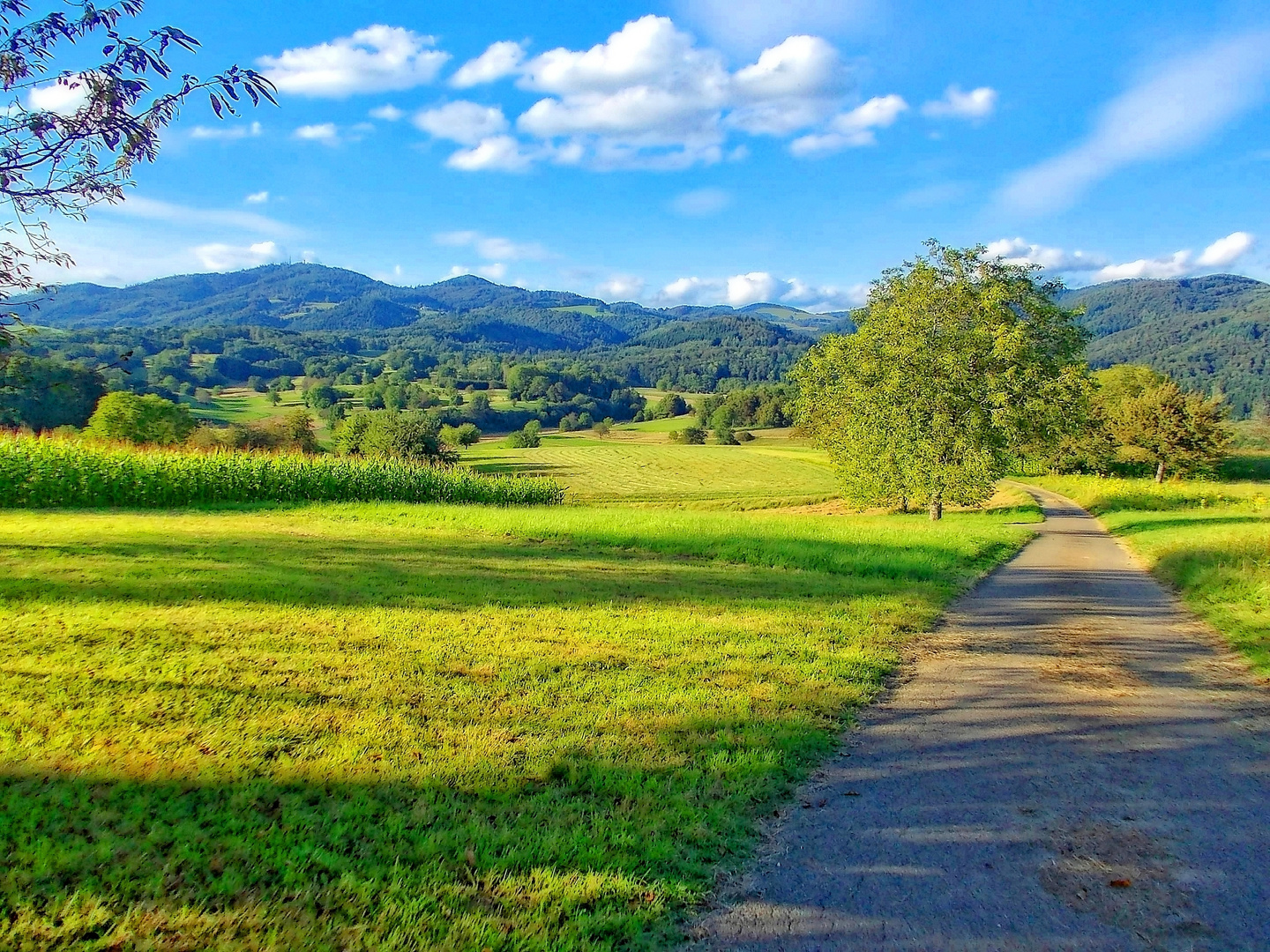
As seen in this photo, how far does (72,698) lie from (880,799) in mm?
5597

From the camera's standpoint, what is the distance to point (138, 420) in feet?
146

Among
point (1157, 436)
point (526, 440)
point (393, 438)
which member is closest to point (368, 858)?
point (393, 438)

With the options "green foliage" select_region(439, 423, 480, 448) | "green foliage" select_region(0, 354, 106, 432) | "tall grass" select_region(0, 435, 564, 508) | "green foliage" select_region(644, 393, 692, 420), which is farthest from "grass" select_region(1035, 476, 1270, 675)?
"green foliage" select_region(644, 393, 692, 420)

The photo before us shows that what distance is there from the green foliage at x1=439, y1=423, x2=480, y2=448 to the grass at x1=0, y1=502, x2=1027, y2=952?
75855mm

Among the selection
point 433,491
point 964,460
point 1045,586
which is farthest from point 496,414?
point 1045,586

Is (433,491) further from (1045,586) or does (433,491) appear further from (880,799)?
(880,799)

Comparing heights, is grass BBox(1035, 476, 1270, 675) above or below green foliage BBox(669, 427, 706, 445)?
below

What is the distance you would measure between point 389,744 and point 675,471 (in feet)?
215

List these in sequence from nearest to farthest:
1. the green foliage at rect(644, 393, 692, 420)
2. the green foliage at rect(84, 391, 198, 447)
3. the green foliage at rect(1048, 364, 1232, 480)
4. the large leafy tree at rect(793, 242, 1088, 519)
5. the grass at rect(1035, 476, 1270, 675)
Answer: the grass at rect(1035, 476, 1270, 675)
the large leafy tree at rect(793, 242, 1088, 519)
the green foliage at rect(84, 391, 198, 447)
the green foliage at rect(1048, 364, 1232, 480)
the green foliage at rect(644, 393, 692, 420)

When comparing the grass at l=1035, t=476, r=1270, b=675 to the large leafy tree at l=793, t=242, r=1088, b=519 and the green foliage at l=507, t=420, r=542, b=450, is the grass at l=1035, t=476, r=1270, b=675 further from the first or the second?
the green foliage at l=507, t=420, r=542, b=450

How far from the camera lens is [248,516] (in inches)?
734

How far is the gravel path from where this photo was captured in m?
3.20

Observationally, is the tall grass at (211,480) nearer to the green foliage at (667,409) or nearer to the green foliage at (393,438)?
the green foliage at (393,438)

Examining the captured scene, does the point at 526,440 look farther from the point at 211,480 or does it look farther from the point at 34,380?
the point at 34,380
